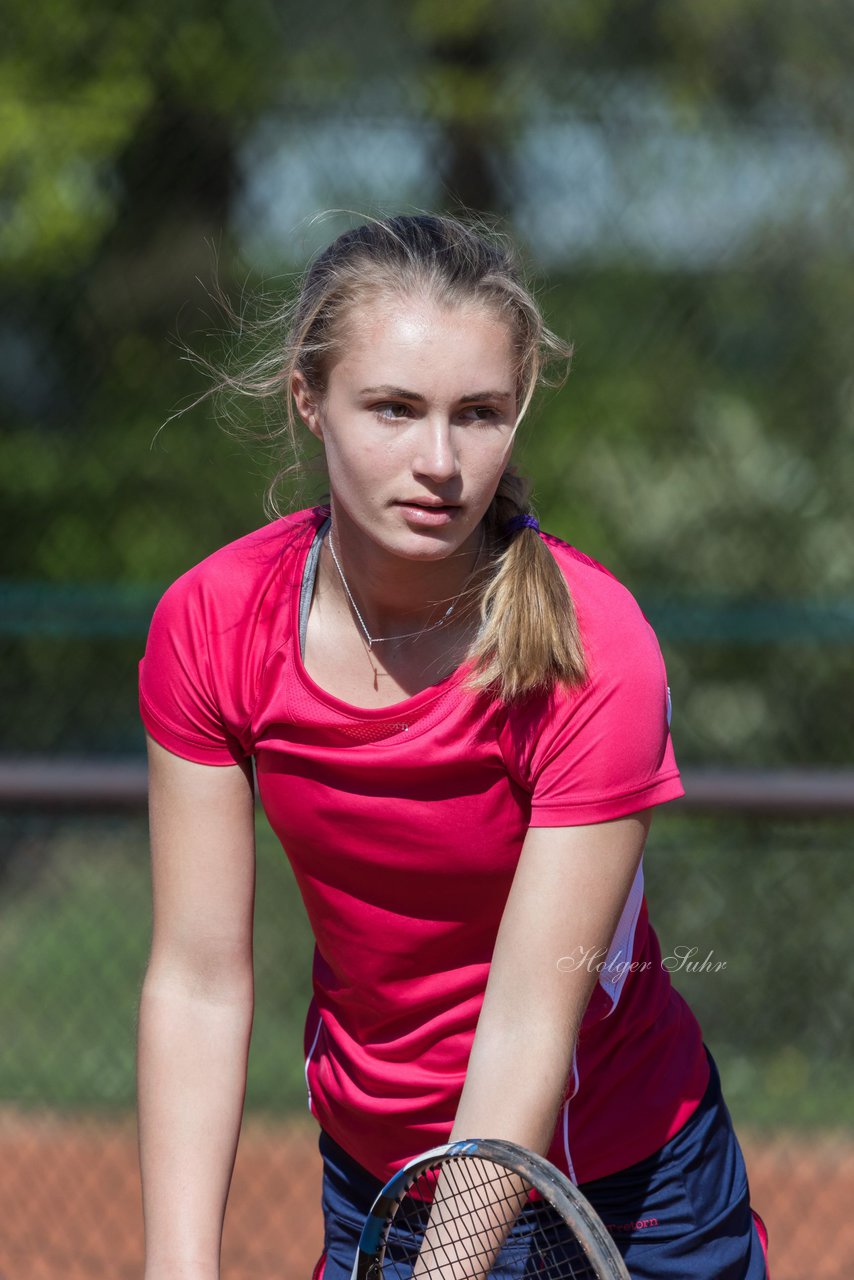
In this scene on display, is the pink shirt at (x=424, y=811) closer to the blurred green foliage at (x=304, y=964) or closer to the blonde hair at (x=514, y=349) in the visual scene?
the blonde hair at (x=514, y=349)

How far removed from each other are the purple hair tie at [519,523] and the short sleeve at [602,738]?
6.8 inches

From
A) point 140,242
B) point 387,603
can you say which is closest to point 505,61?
point 140,242

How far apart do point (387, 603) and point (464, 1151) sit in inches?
25.3

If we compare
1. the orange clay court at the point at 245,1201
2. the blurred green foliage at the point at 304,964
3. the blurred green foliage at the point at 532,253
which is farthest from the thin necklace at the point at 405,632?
the blurred green foliage at the point at 532,253

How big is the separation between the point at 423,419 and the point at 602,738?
0.37 meters

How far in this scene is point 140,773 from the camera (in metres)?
3.28

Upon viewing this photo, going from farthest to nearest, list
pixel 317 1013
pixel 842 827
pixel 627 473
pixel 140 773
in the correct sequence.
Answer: pixel 627 473 < pixel 842 827 < pixel 140 773 < pixel 317 1013

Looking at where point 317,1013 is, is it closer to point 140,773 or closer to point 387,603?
point 387,603

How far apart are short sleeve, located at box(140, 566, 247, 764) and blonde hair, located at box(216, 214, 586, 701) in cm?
28

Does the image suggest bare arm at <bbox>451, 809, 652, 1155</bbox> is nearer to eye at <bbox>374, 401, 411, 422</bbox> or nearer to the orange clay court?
eye at <bbox>374, 401, 411, 422</bbox>

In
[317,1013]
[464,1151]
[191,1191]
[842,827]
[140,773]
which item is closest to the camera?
[464,1151]

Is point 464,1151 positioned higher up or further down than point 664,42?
further down

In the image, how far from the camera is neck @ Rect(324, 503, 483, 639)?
67.7 inches

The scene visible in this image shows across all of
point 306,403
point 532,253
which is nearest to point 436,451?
point 306,403
